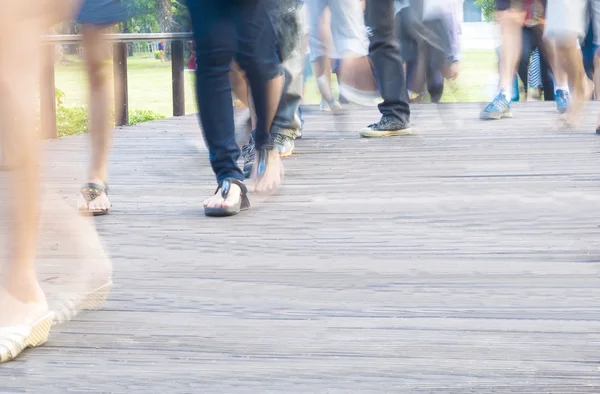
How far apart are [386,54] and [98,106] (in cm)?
322

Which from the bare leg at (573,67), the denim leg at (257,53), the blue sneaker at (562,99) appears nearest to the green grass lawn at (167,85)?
the blue sneaker at (562,99)

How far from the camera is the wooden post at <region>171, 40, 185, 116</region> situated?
32.1ft

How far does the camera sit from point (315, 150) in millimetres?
5945

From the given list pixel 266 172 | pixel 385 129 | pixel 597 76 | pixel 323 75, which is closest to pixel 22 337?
pixel 266 172

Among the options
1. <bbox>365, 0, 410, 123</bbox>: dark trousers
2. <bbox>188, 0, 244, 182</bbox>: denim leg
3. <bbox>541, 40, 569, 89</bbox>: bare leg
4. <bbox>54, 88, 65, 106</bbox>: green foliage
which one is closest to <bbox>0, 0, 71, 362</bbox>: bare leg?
<bbox>188, 0, 244, 182</bbox>: denim leg

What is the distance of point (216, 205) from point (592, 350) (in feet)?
6.55

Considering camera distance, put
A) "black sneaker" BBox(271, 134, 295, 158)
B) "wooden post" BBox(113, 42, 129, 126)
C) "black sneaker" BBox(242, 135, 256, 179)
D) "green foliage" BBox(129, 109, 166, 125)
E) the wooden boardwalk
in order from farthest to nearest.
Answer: "green foliage" BBox(129, 109, 166, 125) → "wooden post" BBox(113, 42, 129, 126) → "black sneaker" BBox(271, 134, 295, 158) → "black sneaker" BBox(242, 135, 256, 179) → the wooden boardwalk

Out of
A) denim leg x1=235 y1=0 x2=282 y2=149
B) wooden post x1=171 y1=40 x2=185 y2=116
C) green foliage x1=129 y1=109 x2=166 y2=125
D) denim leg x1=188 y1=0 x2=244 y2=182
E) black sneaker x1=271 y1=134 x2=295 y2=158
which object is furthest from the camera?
green foliage x1=129 y1=109 x2=166 y2=125

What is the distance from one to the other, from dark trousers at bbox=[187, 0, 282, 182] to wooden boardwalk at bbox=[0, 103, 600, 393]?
293mm

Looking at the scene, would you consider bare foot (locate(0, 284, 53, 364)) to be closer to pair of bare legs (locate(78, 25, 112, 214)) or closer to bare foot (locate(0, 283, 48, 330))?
bare foot (locate(0, 283, 48, 330))

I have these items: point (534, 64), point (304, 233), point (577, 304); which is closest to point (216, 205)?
point (304, 233)

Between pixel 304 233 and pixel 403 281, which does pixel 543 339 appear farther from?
pixel 304 233

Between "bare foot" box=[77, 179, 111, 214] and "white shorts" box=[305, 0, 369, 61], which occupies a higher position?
"white shorts" box=[305, 0, 369, 61]

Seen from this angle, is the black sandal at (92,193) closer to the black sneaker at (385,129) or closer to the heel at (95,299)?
the heel at (95,299)
